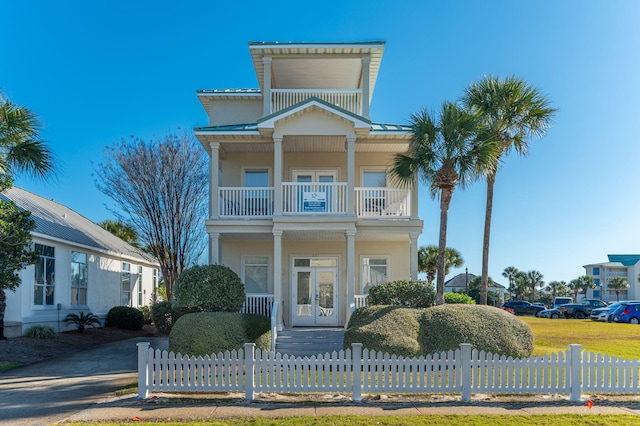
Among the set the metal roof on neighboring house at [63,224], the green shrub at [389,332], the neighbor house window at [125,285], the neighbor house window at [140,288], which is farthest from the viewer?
the neighbor house window at [140,288]

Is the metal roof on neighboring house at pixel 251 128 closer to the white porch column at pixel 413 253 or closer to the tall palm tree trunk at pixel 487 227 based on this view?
the white porch column at pixel 413 253

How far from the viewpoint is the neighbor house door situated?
20141 millimetres

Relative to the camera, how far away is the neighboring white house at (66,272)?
778 inches

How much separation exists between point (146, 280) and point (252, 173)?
52.5 ft

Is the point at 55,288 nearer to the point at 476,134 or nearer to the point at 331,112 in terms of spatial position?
the point at 331,112

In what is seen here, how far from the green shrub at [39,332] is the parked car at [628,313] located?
103ft

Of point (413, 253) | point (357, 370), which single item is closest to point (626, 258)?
point (413, 253)

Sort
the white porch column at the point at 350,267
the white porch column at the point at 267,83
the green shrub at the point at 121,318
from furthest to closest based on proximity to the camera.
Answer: the green shrub at the point at 121,318, the white porch column at the point at 267,83, the white porch column at the point at 350,267

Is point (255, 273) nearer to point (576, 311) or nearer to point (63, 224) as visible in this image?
point (63, 224)

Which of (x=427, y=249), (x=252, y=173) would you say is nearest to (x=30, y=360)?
(x=252, y=173)

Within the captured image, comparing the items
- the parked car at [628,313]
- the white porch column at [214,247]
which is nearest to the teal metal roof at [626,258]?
the parked car at [628,313]

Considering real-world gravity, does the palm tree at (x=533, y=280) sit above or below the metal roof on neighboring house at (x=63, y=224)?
below

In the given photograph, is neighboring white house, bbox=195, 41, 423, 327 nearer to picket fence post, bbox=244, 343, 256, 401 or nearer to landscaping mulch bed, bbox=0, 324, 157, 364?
landscaping mulch bed, bbox=0, 324, 157, 364

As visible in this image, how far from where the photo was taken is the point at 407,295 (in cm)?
1680
